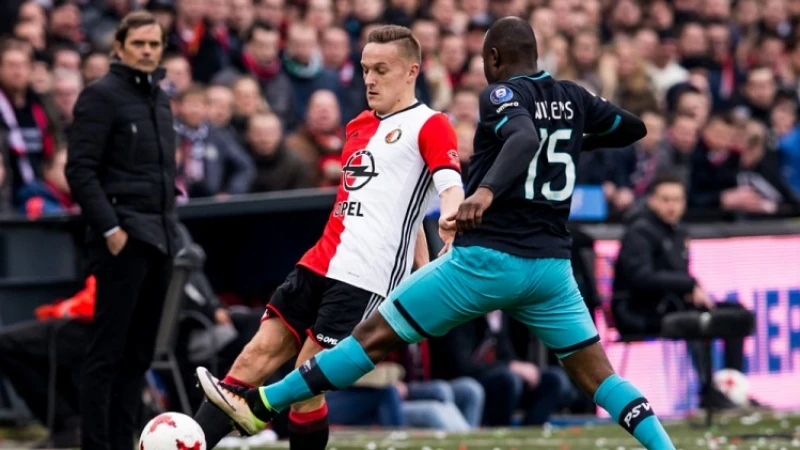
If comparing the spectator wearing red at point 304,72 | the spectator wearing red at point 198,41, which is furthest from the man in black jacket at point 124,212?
the spectator wearing red at point 304,72

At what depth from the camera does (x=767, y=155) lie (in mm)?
19031

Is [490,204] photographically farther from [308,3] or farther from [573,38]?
[573,38]

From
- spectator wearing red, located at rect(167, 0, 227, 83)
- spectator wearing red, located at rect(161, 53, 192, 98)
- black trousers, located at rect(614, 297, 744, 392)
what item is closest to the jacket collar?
spectator wearing red, located at rect(161, 53, 192, 98)

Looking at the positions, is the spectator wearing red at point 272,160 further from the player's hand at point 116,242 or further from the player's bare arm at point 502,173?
the player's bare arm at point 502,173

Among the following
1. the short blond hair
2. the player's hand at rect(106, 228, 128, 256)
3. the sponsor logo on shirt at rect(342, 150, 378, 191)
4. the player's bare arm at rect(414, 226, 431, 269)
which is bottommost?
the player's hand at rect(106, 228, 128, 256)

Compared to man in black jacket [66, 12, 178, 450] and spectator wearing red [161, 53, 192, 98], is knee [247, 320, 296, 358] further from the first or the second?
spectator wearing red [161, 53, 192, 98]

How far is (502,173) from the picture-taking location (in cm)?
756

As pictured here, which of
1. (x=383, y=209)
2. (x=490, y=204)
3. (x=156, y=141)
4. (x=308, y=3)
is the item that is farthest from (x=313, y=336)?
(x=308, y=3)

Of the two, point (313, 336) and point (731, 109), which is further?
point (731, 109)

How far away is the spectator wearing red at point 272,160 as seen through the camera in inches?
579

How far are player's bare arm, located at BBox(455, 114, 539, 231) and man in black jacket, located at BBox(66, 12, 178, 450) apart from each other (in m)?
2.69

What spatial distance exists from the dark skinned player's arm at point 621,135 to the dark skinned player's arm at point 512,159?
2.65 feet

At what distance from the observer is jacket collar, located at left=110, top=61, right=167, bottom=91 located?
32.1 ft

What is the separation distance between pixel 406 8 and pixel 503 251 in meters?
11.6
